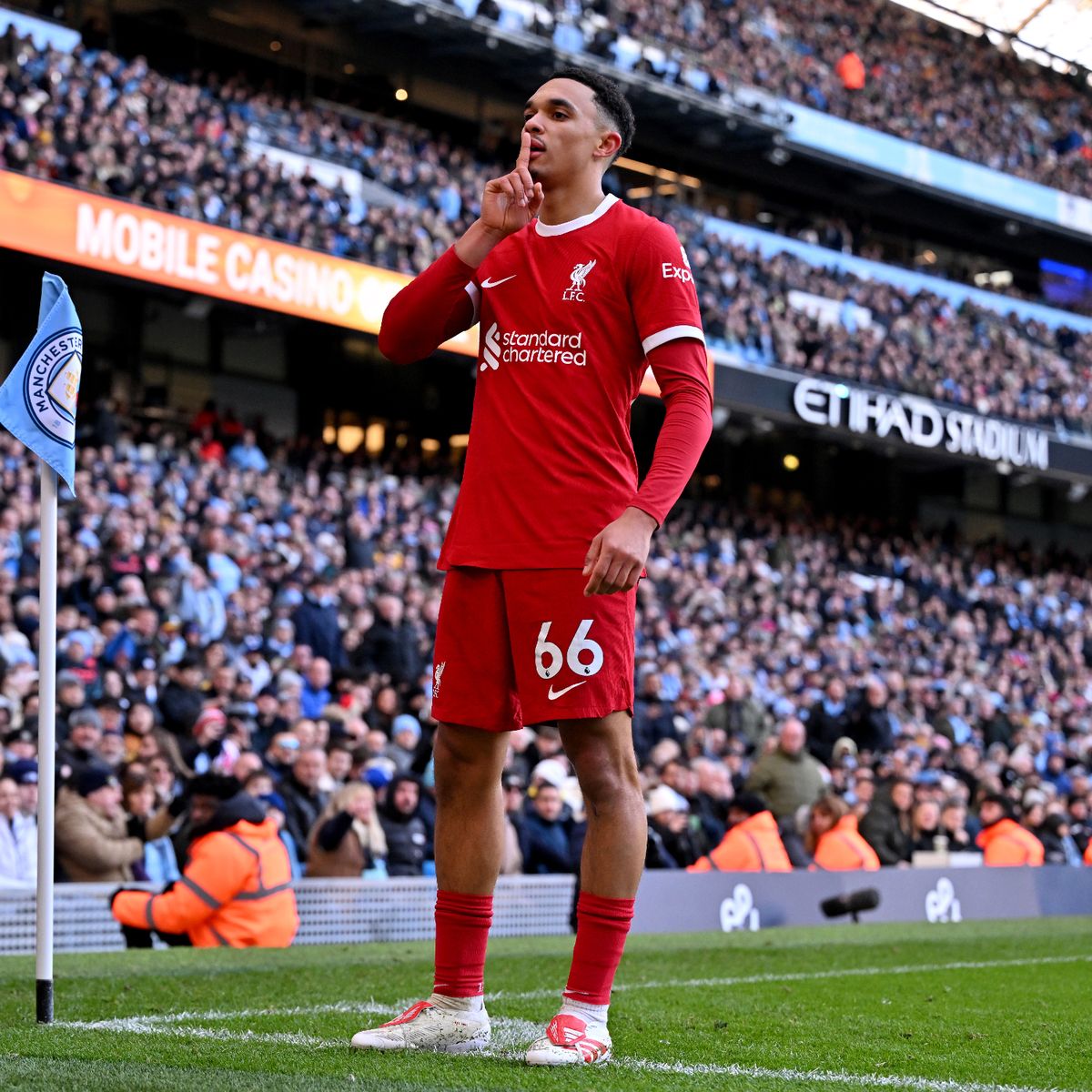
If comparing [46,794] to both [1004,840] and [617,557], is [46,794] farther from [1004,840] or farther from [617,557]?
[1004,840]

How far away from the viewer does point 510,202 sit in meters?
3.98

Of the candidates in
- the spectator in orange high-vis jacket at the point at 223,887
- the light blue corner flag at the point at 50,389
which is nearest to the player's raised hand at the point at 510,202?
the light blue corner flag at the point at 50,389

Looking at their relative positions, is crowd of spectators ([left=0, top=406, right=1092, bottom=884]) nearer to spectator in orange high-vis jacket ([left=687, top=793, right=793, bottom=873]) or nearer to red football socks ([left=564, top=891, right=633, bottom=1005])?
spectator in orange high-vis jacket ([left=687, top=793, right=793, bottom=873])

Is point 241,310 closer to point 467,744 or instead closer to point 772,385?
point 772,385

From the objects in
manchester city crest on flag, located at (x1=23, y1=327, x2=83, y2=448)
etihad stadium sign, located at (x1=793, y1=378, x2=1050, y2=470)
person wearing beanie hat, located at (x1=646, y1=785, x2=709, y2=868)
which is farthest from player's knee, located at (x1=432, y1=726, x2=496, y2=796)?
etihad stadium sign, located at (x1=793, y1=378, x2=1050, y2=470)

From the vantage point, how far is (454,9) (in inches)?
934

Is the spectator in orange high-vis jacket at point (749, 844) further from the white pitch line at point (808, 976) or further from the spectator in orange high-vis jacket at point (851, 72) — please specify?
the spectator in orange high-vis jacket at point (851, 72)

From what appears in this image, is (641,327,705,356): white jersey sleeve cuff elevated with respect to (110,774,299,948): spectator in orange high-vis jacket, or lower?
elevated

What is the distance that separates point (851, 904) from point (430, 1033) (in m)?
7.76

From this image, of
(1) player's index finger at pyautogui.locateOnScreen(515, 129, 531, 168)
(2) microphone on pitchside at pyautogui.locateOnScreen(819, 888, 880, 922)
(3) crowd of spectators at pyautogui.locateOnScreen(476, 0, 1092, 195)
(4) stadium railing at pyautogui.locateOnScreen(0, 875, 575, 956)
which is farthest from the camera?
(3) crowd of spectators at pyautogui.locateOnScreen(476, 0, 1092, 195)

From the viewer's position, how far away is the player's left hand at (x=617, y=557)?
3697 millimetres

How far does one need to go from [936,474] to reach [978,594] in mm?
4606

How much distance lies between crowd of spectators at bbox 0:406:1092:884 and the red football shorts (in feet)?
18.1

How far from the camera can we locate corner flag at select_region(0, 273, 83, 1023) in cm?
428
